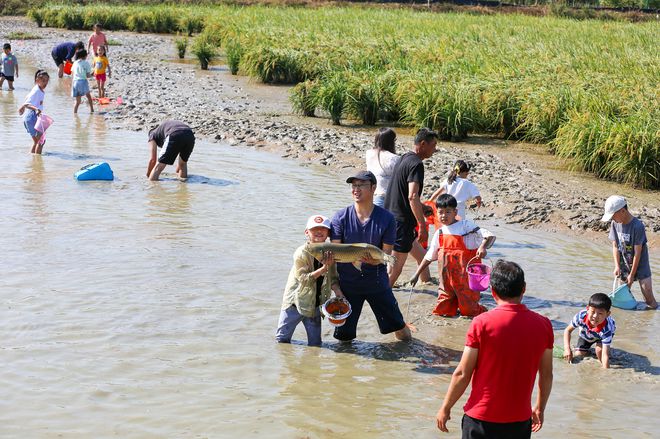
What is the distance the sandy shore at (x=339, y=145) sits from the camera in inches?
479

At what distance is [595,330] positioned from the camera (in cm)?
696

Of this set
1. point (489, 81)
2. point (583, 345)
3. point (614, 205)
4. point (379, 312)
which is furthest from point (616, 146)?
point (379, 312)

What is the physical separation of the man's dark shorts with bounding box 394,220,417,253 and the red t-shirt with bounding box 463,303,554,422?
4.04 metres

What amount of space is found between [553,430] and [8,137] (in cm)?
1380

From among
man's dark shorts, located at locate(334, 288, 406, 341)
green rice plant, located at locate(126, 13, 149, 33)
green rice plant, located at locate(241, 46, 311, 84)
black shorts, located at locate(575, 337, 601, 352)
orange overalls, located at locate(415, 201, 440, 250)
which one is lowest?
black shorts, located at locate(575, 337, 601, 352)

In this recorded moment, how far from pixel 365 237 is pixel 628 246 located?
292 centimetres

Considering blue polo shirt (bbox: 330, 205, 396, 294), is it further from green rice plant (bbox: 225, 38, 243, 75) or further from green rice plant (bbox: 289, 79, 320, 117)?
green rice plant (bbox: 225, 38, 243, 75)

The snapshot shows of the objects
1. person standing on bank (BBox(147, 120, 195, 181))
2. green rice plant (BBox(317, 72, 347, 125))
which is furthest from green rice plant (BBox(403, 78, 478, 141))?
person standing on bank (BBox(147, 120, 195, 181))

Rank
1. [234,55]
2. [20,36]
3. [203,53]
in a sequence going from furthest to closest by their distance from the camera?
[20,36] < [203,53] < [234,55]

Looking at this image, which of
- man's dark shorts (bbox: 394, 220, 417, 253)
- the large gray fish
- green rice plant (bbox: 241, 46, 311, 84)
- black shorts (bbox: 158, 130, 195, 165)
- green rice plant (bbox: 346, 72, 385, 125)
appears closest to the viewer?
the large gray fish

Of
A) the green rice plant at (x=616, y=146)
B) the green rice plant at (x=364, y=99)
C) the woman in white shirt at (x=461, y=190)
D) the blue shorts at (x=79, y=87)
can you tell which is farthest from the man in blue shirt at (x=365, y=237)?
the blue shorts at (x=79, y=87)

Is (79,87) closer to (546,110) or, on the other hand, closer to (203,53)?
(546,110)

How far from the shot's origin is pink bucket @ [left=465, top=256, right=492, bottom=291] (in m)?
7.61

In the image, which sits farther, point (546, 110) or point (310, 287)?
point (546, 110)
